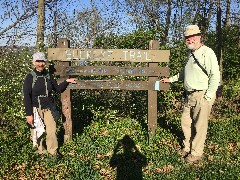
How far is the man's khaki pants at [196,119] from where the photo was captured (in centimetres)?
488

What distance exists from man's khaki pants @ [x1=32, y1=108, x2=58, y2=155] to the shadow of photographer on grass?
1134 millimetres

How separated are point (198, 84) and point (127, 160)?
74.0 inches

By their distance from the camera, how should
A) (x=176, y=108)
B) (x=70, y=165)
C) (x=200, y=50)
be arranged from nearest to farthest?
(x=200, y=50) < (x=70, y=165) < (x=176, y=108)

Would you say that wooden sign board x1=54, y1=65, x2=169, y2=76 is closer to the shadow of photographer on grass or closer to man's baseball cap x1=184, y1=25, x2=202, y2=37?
man's baseball cap x1=184, y1=25, x2=202, y2=37

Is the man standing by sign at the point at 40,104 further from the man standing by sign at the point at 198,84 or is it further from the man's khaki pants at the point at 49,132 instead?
the man standing by sign at the point at 198,84

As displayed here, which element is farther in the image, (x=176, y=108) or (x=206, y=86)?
(x=176, y=108)

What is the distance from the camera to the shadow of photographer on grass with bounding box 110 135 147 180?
15.7 feet

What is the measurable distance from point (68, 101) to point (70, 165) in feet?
4.89

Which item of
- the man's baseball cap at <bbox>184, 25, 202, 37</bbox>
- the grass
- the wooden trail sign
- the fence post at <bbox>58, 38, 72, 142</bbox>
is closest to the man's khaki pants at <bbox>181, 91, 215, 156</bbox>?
the grass

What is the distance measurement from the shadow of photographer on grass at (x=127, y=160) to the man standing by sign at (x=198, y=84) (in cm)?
88

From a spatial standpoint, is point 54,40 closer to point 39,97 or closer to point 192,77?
point 39,97

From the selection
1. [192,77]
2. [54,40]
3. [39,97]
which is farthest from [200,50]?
[54,40]

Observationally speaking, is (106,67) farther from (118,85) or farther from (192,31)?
(192,31)

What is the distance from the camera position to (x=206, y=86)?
15.8 feet
